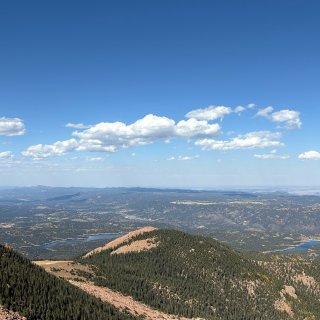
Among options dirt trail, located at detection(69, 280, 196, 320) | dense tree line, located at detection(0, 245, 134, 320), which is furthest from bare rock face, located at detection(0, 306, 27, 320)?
dirt trail, located at detection(69, 280, 196, 320)

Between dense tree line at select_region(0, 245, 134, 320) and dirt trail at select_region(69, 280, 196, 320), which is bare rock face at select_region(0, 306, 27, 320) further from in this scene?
dirt trail at select_region(69, 280, 196, 320)

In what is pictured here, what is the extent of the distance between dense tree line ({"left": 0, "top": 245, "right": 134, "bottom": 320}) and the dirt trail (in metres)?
13.8

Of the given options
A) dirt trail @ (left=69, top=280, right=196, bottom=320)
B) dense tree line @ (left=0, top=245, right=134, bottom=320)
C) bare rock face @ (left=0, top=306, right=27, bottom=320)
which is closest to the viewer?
bare rock face @ (left=0, top=306, right=27, bottom=320)

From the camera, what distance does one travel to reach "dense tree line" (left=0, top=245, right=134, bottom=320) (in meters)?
96.6

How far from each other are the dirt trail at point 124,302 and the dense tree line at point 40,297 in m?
13.8

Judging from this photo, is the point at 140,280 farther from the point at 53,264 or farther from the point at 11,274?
the point at 11,274

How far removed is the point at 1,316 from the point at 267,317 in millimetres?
140417

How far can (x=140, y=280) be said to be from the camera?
612 feet

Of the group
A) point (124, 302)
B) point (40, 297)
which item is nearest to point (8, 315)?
point (40, 297)

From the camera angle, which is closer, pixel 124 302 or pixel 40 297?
pixel 40 297

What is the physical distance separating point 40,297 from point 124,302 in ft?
166

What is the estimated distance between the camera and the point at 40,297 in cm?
10562

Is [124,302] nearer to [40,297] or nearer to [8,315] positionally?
[40,297]

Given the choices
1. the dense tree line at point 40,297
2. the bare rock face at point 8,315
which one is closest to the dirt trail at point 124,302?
the dense tree line at point 40,297
